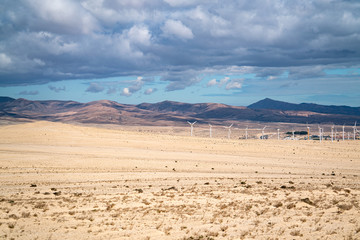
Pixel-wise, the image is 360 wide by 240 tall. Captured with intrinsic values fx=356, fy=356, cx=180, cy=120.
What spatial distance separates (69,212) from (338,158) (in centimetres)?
4210

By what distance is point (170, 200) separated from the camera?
19.4 metres

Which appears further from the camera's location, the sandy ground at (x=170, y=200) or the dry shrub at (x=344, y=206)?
the dry shrub at (x=344, y=206)

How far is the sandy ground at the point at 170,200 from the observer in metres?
14.4

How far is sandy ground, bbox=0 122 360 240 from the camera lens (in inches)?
569

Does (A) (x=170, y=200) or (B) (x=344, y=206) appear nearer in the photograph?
(B) (x=344, y=206)

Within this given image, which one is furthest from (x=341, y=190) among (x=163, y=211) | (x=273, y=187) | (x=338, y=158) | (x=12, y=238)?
(x=338, y=158)

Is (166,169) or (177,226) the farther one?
(166,169)

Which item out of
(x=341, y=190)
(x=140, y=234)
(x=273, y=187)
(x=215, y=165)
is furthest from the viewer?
(x=215, y=165)

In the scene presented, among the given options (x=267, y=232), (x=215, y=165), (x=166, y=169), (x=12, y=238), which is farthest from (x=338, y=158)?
(x=12, y=238)

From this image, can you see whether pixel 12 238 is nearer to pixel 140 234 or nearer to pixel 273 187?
pixel 140 234

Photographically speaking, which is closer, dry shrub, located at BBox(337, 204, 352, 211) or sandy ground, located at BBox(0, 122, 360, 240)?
sandy ground, located at BBox(0, 122, 360, 240)

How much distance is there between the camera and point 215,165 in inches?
1499

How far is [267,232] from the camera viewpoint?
1457cm

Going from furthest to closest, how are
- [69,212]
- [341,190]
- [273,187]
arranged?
[273,187] < [341,190] < [69,212]
